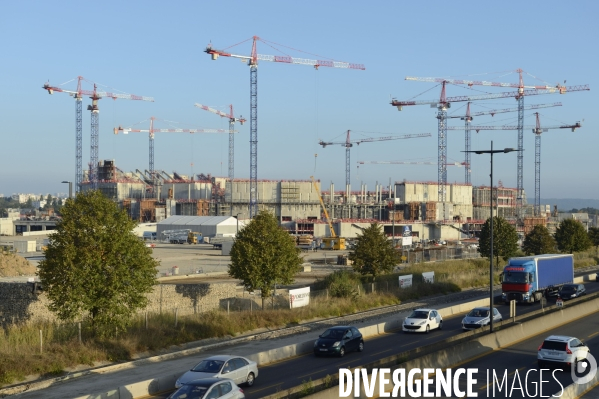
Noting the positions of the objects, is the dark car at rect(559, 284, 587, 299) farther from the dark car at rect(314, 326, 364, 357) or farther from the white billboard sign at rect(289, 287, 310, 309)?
the dark car at rect(314, 326, 364, 357)

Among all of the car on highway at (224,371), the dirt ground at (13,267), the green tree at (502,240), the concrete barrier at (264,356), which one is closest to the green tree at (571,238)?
the green tree at (502,240)

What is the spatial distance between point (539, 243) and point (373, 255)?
40365mm

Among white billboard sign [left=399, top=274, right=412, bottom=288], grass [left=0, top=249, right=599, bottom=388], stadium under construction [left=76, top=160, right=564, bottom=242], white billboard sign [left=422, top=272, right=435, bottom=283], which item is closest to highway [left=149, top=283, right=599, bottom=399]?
grass [left=0, top=249, right=599, bottom=388]

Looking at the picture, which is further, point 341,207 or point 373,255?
point 341,207

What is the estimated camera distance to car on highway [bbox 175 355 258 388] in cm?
2255

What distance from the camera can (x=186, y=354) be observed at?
3122cm

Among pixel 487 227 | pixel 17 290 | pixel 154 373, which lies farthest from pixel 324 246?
pixel 154 373

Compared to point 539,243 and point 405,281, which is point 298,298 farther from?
point 539,243

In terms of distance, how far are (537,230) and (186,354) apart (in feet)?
232

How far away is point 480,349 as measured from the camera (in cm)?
2962

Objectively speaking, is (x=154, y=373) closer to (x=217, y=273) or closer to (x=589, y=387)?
(x=589, y=387)

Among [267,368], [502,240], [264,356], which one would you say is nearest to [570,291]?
[502,240]

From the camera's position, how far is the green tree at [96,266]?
101 feet

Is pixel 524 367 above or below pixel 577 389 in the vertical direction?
below
